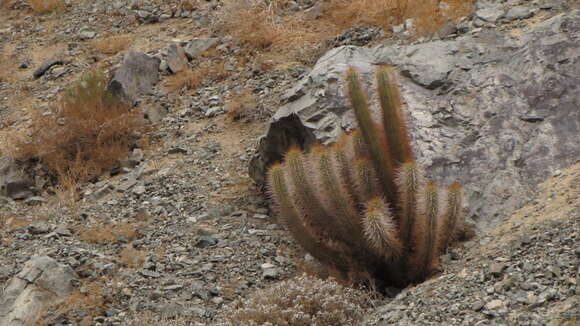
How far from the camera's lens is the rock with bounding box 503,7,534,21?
7.41 m

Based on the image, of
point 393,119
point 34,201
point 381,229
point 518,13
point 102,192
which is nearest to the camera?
point 381,229

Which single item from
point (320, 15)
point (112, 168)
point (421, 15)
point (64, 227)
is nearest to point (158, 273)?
point (64, 227)

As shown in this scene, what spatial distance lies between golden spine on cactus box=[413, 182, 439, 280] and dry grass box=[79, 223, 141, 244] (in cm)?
262

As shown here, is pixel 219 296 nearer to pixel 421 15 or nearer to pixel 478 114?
pixel 478 114

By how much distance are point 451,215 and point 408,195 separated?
32 centimetres

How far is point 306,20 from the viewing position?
10.1 m

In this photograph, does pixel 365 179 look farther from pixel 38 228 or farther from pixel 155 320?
pixel 38 228

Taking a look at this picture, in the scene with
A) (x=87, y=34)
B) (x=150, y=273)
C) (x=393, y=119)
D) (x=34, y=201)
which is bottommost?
(x=34, y=201)

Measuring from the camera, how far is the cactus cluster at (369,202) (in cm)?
535

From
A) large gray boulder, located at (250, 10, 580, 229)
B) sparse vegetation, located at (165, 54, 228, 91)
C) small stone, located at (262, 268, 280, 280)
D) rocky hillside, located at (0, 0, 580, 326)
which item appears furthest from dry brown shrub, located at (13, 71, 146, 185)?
small stone, located at (262, 268, 280, 280)

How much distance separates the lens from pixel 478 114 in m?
6.48

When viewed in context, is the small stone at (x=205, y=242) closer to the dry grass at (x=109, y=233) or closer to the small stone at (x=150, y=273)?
the small stone at (x=150, y=273)

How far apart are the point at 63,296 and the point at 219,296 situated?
3.81 feet

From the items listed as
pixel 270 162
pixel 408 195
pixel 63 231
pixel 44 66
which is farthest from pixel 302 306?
pixel 44 66
